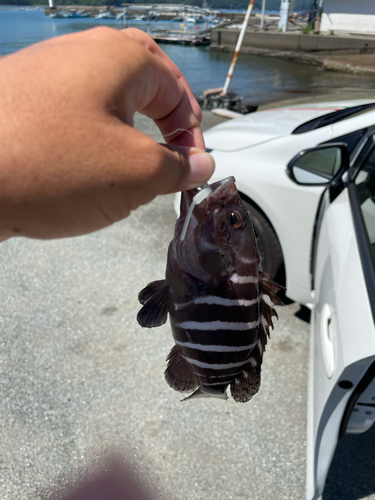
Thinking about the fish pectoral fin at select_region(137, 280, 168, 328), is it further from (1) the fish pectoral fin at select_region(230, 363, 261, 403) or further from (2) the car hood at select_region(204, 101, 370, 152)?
(2) the car hood at select_region(204, 101, 370, 152)

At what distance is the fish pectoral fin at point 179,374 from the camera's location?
1.30m

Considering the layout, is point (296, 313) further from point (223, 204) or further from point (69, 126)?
point (69, 126)

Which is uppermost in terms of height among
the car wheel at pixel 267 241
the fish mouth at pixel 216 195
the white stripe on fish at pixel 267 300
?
the fish mouth at pixel 216 195

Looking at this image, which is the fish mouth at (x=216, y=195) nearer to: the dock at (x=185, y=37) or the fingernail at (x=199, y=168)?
the fingernail at (x=199, y=168)

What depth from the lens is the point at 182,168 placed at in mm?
987

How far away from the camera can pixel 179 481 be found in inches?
94.3

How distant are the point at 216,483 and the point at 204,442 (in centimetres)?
27

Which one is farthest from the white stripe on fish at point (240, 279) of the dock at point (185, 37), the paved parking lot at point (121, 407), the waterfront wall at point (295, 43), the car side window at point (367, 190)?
the dock at point (185, 37)

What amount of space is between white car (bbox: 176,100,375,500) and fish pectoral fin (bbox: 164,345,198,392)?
859 mm

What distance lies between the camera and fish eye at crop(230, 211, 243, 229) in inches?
48.1

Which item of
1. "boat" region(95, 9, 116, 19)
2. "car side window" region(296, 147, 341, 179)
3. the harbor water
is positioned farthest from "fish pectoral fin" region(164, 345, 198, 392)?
"boat" region(95, 9, 116, 19)

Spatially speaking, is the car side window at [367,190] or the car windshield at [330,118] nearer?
the car side window at [367,190]

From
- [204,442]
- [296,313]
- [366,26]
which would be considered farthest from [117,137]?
[366,26]

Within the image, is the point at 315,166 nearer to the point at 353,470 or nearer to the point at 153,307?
the point at 353,470
